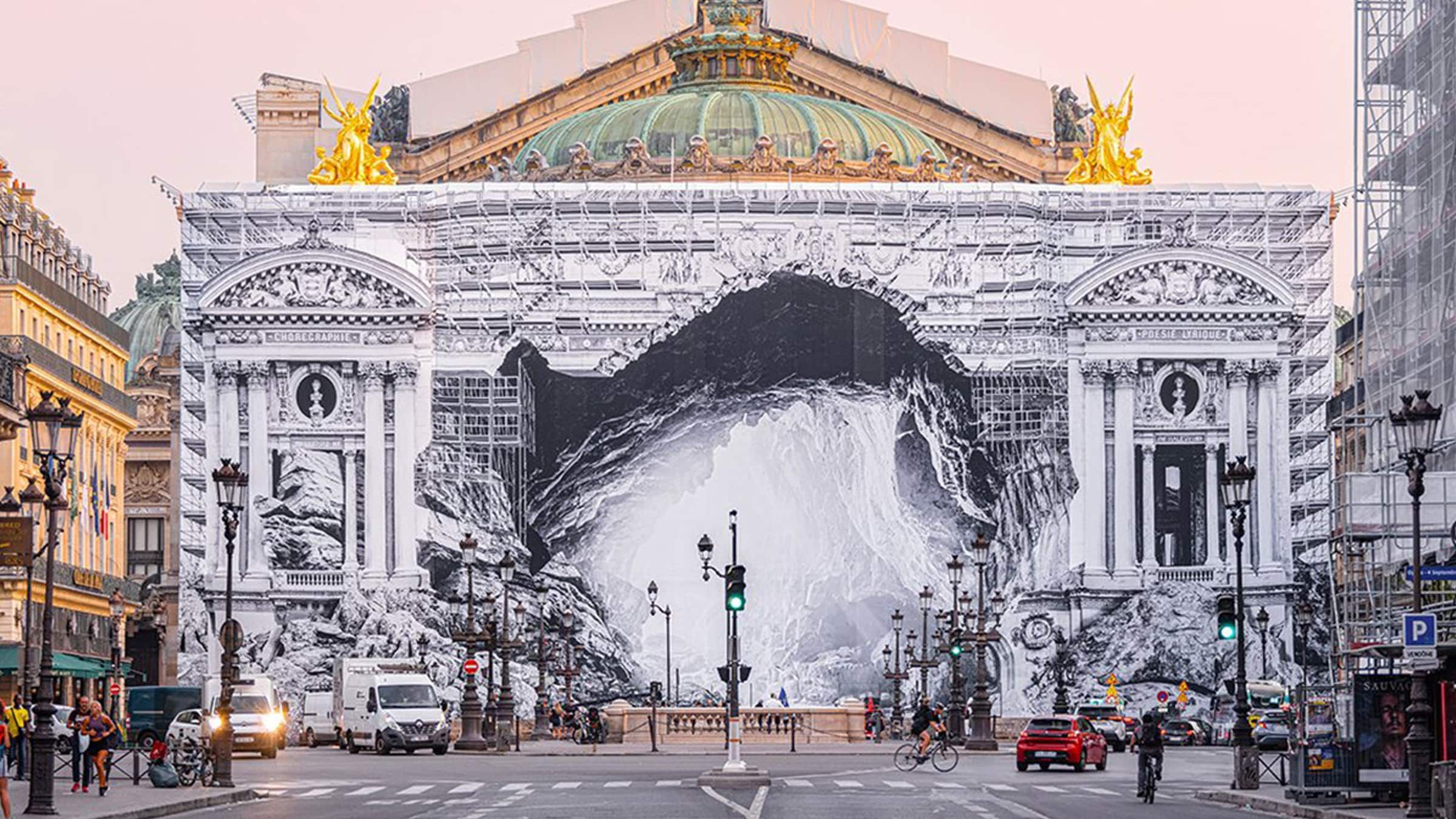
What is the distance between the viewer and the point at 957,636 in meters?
70.8

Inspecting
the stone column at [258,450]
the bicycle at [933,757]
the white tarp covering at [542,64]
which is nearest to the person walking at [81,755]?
the bicycle at [933,757]

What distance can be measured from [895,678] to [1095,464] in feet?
30.9

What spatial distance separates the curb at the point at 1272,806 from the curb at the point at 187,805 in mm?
15289

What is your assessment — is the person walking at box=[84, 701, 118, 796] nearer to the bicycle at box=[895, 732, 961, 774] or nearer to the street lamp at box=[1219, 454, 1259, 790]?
the bicycle at box=[895, 732, 961, 774]

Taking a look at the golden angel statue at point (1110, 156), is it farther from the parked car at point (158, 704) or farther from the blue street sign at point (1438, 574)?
the blue street sign at point (1438, 574)

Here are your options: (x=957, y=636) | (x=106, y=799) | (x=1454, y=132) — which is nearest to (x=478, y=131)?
(x=957, y=636)

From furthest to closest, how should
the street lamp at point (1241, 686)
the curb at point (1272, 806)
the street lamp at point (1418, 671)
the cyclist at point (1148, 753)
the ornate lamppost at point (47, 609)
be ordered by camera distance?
the street lamp at point (1241, 686), the cyclist at point (1148, 753), the curb at point (1272, 806), the street lamp at point (1418, 671), the ornate lamppost at point (47, 609)

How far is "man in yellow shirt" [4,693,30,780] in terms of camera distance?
168 feet

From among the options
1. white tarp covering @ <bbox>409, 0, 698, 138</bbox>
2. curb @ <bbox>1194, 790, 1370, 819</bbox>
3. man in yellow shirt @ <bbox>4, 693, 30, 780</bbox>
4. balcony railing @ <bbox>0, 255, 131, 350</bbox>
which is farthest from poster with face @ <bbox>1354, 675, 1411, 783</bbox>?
white tarp covering @ <bbox>409, 0, 698, 138</bbox>

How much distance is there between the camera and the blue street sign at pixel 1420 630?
1355 inches

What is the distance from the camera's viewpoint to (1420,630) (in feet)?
113

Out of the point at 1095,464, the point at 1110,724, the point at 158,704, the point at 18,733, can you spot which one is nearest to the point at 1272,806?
the point at 18,733

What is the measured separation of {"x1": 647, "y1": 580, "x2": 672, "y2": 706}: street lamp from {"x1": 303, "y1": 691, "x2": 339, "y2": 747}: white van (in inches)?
402

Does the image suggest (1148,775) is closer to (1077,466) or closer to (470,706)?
(470,706)
